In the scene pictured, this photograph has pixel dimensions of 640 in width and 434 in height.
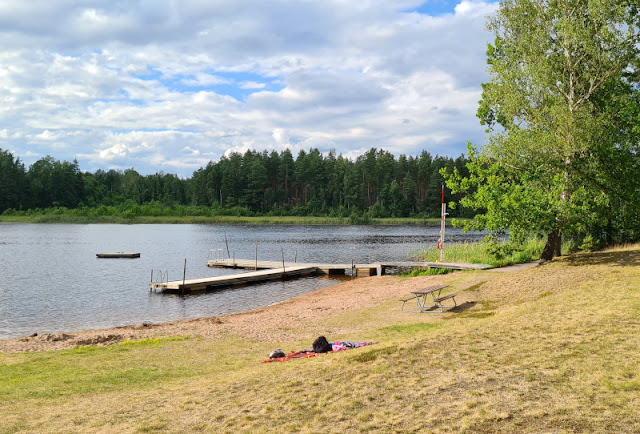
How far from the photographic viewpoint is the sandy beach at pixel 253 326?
46.8 ft

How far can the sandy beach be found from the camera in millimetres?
14273

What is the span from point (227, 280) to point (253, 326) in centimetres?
1523

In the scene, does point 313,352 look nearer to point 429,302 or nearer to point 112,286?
point 429,302

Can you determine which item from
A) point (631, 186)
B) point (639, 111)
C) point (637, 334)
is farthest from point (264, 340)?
point (639, 111)

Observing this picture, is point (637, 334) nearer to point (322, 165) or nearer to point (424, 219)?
point (424, 219)

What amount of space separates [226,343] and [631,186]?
675 inches

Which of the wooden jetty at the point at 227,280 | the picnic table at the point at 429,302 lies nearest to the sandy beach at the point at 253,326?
the picnic table at the point at 429,302

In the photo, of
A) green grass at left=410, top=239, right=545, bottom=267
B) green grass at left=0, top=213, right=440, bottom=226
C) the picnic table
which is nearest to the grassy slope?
the picnic table

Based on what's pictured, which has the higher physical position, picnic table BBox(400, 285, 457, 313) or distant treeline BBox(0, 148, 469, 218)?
distant treeline BBox(0, 148, 469, 218)

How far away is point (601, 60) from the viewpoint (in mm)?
19188

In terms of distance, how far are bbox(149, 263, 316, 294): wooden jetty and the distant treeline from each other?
75.3 metres

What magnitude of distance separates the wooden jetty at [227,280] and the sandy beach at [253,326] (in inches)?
324

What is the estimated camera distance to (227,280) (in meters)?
30.7

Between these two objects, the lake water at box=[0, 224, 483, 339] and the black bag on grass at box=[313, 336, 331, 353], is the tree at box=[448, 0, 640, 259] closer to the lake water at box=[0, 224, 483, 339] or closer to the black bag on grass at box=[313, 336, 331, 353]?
the black bag on grass at box=[313, 336, 331, 353]
